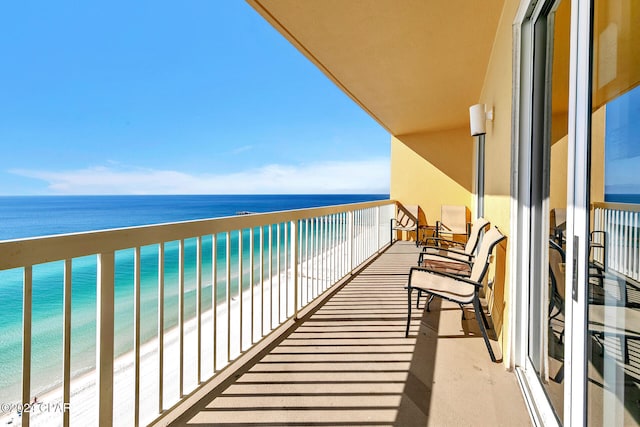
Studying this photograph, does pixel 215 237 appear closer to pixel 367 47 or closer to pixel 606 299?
pixel 606 299

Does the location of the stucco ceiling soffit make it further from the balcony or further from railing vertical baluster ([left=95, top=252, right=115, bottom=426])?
railing vertical baluster ([left=95, top=252, right=115, bottom=426])

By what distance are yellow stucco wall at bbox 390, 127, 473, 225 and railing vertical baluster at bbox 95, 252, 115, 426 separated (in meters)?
7.08

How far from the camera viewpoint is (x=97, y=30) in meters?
23.1

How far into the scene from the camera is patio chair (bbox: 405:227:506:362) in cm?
221

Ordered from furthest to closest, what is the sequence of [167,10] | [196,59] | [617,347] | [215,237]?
[196,59]
[167,10]
[215,237]
[617,347]

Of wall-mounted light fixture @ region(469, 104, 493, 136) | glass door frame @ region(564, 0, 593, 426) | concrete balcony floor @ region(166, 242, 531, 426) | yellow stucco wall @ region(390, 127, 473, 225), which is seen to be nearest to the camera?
glass door frame @ region(564, 0, 593, 426)

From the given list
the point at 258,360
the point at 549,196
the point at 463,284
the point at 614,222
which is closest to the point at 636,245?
the point at 614,222

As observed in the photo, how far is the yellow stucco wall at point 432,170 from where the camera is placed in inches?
283

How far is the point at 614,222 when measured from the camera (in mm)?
921

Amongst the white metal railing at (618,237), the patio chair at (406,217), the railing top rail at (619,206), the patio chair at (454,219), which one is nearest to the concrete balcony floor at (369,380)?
the white metal railing at (618,237)

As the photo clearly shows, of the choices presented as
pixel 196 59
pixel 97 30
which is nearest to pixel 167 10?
pixel 196 59

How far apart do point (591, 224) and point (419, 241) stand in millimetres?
6138

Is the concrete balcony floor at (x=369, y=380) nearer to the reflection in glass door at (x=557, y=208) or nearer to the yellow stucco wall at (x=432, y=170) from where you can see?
the reflection in glass door at (x=557, y=208)

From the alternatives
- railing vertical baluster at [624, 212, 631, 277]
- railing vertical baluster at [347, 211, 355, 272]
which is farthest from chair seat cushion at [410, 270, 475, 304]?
railing vertical baluster at [347, 211, 355, 272]
